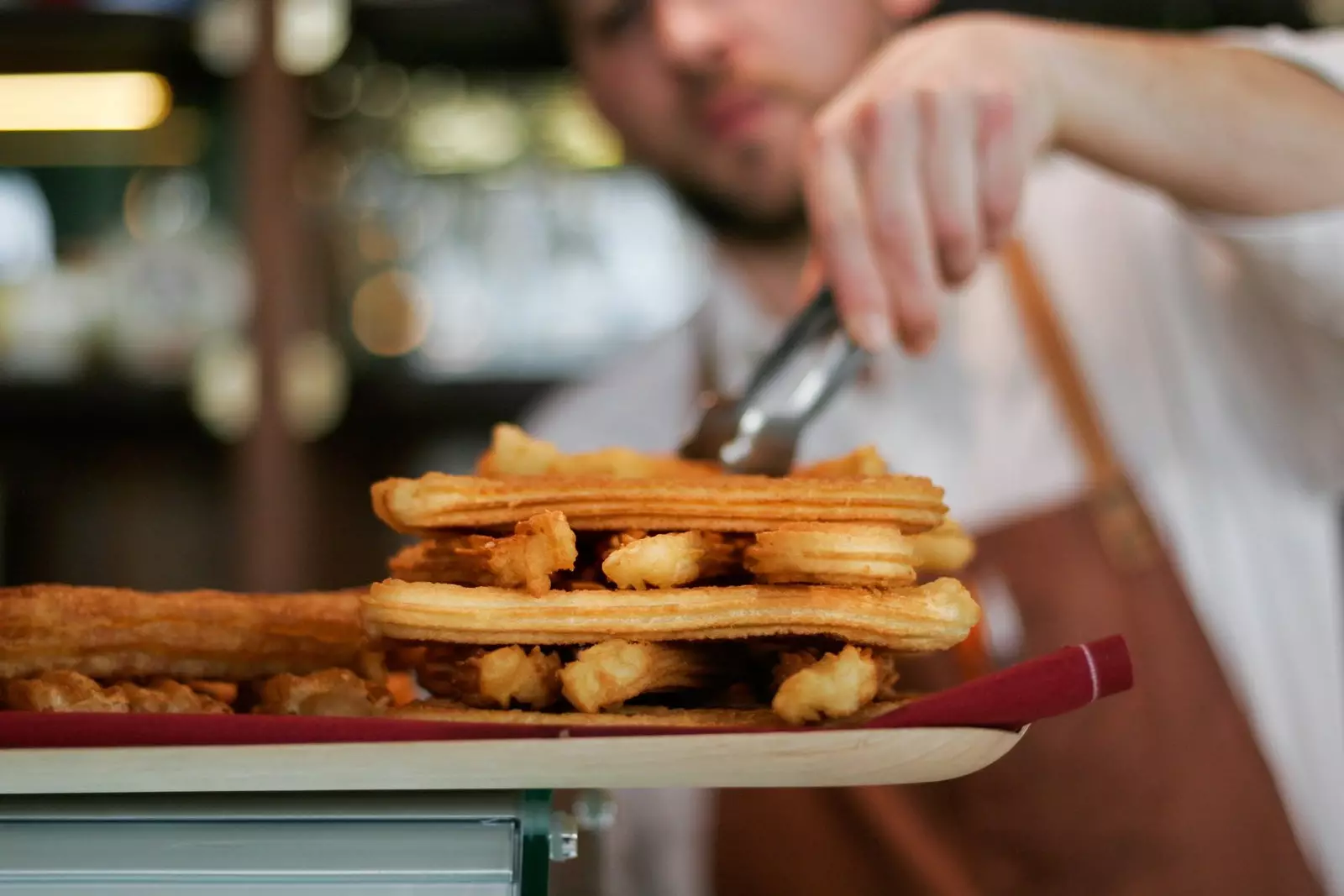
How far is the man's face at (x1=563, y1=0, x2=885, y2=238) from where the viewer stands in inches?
65.4

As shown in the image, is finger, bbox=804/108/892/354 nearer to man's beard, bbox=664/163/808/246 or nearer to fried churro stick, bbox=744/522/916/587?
fried churro stick, bbox=744/522/916/587

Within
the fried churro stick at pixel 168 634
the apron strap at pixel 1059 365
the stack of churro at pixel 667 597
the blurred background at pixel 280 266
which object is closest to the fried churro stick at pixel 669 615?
the stack of churro at pixel 667 597

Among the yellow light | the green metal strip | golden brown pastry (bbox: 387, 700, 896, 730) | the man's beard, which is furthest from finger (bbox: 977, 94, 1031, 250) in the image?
the yellow light

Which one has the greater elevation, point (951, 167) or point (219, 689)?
point (951, 167)

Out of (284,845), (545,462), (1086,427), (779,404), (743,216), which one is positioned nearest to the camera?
(284,845)

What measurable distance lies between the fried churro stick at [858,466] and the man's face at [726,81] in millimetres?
1007

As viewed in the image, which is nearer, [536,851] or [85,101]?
[536,851]

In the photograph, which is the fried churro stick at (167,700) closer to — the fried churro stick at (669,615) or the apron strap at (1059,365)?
the fried churro stick at (669,615)

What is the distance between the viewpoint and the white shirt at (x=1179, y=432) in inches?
59.0

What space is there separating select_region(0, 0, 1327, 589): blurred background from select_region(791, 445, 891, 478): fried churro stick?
1.64m

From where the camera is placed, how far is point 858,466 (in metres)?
0.70

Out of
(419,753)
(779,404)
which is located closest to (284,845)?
(419,753)

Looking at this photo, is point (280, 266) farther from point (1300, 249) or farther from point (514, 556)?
point (514, 556)

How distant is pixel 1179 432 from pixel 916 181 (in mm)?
802
